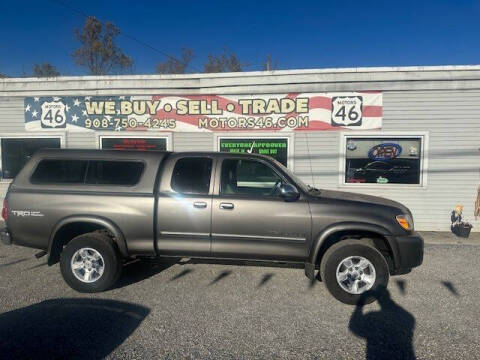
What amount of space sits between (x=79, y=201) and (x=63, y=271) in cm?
91

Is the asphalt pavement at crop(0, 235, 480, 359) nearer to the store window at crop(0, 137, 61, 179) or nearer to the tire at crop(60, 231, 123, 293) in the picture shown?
the tire at crop(60, 231, 123, 293)

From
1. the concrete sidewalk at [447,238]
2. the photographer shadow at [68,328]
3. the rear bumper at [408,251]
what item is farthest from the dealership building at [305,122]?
the photographer shadow at [68,328]

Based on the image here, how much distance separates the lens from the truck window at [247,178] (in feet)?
13.4

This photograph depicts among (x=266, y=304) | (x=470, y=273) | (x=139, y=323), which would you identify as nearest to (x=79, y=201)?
(x=139, y=323)

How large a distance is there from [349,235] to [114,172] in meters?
3.18

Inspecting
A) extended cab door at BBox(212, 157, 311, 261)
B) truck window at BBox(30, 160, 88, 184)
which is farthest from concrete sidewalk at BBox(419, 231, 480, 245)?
truck window at BBox(30, 160, 88, 184)

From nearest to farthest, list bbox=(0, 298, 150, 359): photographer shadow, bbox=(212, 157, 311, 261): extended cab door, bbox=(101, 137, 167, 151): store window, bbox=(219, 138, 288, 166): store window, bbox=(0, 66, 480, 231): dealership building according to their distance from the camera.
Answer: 1. bbox=(0, 298, 150, 359): photographer shadow
2. bbox=(212, 157, 311, 261): extended cab door
3. bbox=(0, 66, 480, 231): dealership building
4. bbox=(219, 138, 288, 166): store window
5. bbox=(101, 137, 167, 151): store window

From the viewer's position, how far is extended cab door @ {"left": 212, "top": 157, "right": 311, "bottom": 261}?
3.84m

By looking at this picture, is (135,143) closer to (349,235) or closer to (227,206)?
(227,206)

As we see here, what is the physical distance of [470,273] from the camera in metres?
4.71

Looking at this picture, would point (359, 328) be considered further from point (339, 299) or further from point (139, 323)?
point (139, 323)

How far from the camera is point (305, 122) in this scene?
303 inches

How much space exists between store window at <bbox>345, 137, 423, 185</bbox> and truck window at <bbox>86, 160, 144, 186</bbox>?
5332mm

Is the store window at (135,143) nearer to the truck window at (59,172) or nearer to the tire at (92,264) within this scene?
the truck window at (59,172)
